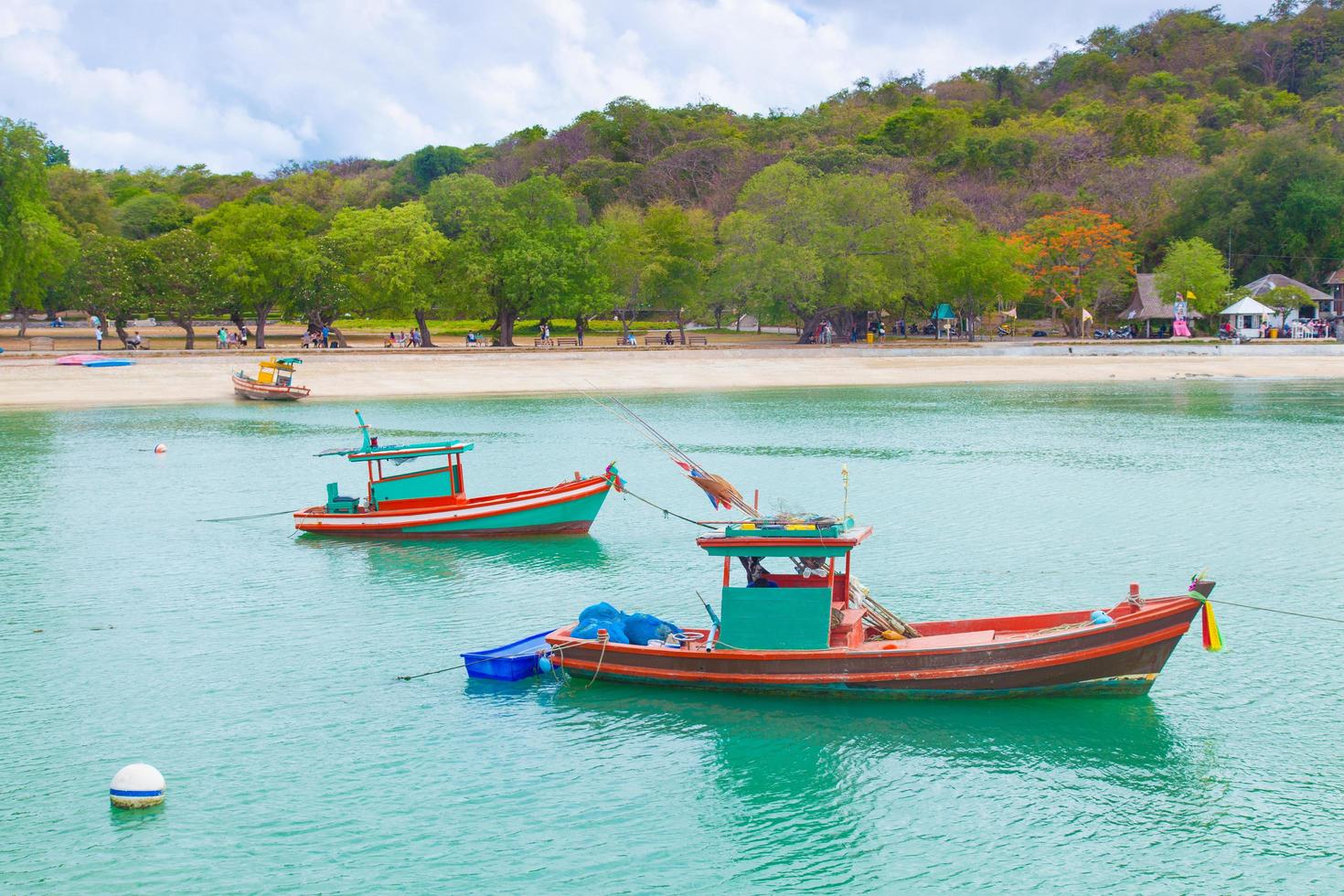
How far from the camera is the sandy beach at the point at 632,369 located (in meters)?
56.1

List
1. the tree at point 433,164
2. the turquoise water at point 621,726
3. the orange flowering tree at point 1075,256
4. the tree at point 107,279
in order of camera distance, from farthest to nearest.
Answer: the tree at point 433,164, the orange flowering tree at point 1075,256, the tree at point 107,279, the turquoise water at point 621,726

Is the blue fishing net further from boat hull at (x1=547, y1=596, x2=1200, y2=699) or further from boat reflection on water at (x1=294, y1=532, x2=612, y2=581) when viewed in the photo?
boat reflection on water at (x1=294, y1=532, x2=612, y2=581)

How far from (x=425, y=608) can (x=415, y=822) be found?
7.90m

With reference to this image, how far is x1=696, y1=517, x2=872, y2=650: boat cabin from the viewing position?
582 inches

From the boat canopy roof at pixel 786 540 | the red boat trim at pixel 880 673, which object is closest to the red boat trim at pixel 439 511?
the red boat trim at pixel 880 673

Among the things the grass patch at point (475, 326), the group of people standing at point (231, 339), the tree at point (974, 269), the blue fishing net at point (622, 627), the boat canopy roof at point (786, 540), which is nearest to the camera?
the boat canopy roof at point (786, 540)

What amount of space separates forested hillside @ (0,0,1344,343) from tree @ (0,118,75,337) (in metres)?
0.13

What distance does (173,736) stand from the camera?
47.8 ft

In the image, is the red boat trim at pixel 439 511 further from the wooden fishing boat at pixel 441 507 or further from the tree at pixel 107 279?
the tree at pixel 107 279

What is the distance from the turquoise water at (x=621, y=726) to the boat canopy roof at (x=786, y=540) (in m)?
1.96

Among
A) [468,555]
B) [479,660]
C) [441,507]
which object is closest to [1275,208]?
[441,507]

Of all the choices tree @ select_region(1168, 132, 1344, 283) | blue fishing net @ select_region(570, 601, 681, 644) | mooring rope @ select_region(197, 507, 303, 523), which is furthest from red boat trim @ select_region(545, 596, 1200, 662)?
tree @ select_region(1168, 132, 1344, 283)

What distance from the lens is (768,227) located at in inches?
2761

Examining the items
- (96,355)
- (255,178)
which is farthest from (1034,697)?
(255,178)
